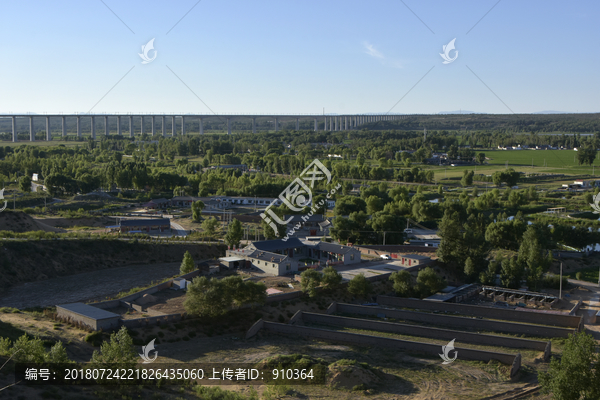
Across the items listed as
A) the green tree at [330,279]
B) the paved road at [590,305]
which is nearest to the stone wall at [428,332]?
the green tree at [330,279]

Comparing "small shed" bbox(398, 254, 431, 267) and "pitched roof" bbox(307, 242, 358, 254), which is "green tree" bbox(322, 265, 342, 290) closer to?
"pitched roof" bbox(307, 242, 358, 254)

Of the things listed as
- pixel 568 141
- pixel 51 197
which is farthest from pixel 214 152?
pixel 568 141

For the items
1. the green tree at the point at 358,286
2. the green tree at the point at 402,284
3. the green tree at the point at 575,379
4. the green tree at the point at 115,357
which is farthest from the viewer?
the green tree at the point at 402,284

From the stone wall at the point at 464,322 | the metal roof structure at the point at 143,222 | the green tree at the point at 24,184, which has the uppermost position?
the green tree at the point at 24,184

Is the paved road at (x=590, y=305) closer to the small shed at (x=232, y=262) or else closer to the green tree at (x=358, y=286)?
the green tree at (x=358, y=286)

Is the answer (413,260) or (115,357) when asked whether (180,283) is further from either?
(413,260)

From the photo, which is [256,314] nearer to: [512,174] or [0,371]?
[0,371]
